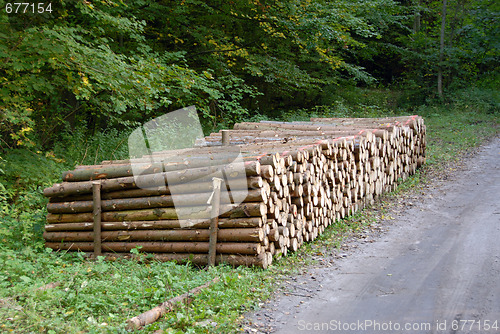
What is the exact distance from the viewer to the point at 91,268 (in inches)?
243

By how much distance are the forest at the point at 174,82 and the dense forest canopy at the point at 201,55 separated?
0.06 metres

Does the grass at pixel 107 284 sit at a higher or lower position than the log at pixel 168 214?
lower

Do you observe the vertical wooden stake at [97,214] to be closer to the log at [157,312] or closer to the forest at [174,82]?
the forest at [174,82]

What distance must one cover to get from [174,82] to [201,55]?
412 cm

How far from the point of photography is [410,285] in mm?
5754

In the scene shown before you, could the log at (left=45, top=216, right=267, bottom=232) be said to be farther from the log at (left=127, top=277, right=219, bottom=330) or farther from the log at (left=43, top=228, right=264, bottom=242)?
the log at (left=127, top=277, right=219, bottom=330)

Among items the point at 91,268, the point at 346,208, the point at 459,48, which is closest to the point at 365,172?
the point at 346,208

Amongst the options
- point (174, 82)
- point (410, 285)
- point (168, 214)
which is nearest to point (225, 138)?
point (174, 82)

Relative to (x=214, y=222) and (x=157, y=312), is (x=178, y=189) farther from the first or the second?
(x=157, y=312)

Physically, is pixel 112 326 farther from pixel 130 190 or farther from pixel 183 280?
pixel 130 190

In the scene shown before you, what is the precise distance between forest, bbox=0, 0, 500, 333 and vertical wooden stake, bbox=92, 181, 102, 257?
364 mm

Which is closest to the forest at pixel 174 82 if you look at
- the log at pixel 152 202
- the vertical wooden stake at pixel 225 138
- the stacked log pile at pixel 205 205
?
the stacked log pile at pixel 205 205

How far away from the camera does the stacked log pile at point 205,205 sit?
21.3ft

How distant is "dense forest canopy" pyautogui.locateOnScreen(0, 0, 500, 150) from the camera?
8906mm
